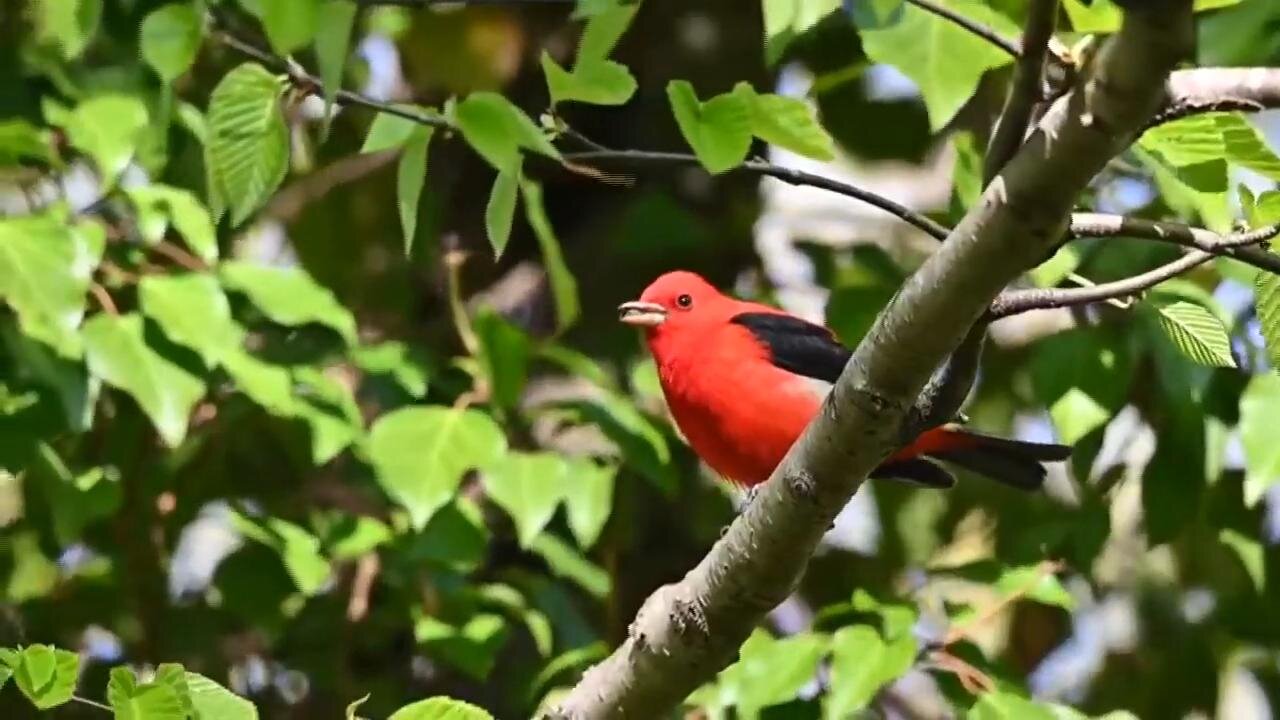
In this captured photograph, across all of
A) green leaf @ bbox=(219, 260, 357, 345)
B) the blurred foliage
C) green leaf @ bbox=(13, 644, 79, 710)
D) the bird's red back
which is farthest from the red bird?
green leaf @ bbox=(13, 644, 79, 710)

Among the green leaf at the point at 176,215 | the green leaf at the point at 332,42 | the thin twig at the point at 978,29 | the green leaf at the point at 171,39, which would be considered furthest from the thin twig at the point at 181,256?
the thin twig at the point at 978,29

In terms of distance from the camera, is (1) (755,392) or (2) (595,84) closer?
(2) (595,84)

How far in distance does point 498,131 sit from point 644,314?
165cm

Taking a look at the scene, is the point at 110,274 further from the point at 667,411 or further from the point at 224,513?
the point at 667,411

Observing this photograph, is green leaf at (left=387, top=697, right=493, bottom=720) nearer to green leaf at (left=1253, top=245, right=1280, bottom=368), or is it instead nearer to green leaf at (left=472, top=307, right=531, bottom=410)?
green leaf at (left=1253, top=245, right=1280, bottom=368)

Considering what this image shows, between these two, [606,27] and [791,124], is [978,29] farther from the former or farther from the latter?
[606,27]

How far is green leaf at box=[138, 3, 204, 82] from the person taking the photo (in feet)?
10.3


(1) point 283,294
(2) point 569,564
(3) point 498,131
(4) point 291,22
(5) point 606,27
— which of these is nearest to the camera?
(3) point 498,131

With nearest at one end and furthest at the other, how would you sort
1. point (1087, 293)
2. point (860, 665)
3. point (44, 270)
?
point (1087, 293) → point (860, 665) → point (44, 270)

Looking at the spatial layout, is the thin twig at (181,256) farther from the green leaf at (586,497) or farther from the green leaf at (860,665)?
the green leaf at (860,665)

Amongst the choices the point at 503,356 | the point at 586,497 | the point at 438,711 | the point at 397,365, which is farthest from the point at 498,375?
the point at 438,711

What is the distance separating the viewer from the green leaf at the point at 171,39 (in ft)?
10.3

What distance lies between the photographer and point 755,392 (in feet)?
13.2

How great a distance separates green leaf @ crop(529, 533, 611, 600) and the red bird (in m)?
0.40
